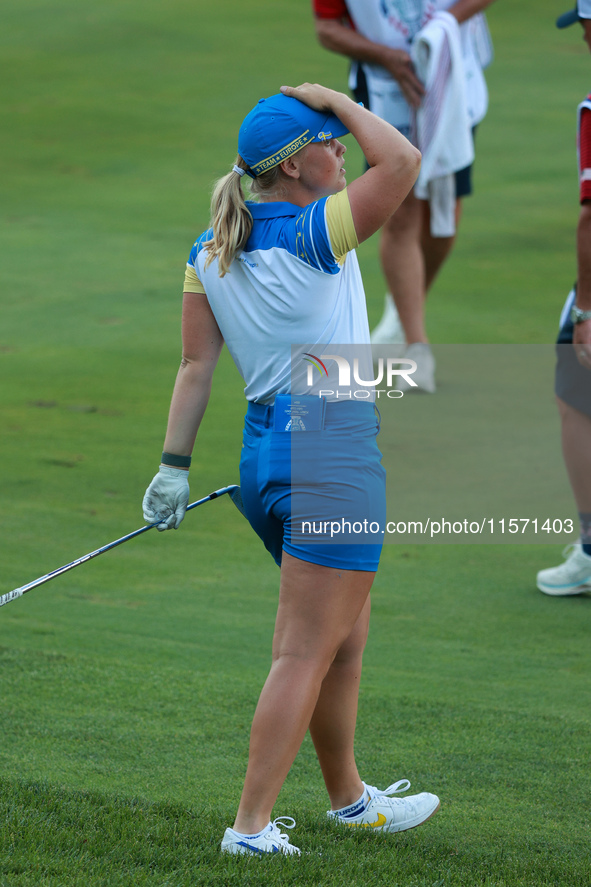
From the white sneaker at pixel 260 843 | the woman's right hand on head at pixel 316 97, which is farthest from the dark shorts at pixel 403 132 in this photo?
the white sneaker at pixel 260 843

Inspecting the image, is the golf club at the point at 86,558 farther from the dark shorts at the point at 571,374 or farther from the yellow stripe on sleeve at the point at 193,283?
the dark shorts at the point at 571,374

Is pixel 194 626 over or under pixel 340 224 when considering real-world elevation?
under

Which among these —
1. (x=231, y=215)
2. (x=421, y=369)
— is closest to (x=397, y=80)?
(x=421, y=369)

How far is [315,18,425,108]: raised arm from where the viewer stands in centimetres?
657

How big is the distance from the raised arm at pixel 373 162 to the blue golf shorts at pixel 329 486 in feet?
1.36

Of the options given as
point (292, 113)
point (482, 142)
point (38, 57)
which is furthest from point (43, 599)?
point (38, 57)

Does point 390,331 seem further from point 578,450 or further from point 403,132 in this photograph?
point 578,450

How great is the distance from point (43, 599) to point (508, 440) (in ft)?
8.44

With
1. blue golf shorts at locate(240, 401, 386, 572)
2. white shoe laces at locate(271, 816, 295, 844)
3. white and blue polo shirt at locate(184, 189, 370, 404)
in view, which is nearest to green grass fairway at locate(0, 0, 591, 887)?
white shoe laces at locate(271, 816, 295, 844)

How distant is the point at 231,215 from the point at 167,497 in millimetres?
710

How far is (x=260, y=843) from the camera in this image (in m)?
2.49

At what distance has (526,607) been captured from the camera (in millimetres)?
4332

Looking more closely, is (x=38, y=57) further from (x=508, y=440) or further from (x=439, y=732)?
(x=439, y=732)

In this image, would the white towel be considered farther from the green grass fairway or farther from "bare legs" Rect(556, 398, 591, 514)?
"bare legs" Rect(556, 398, 591, 514)
